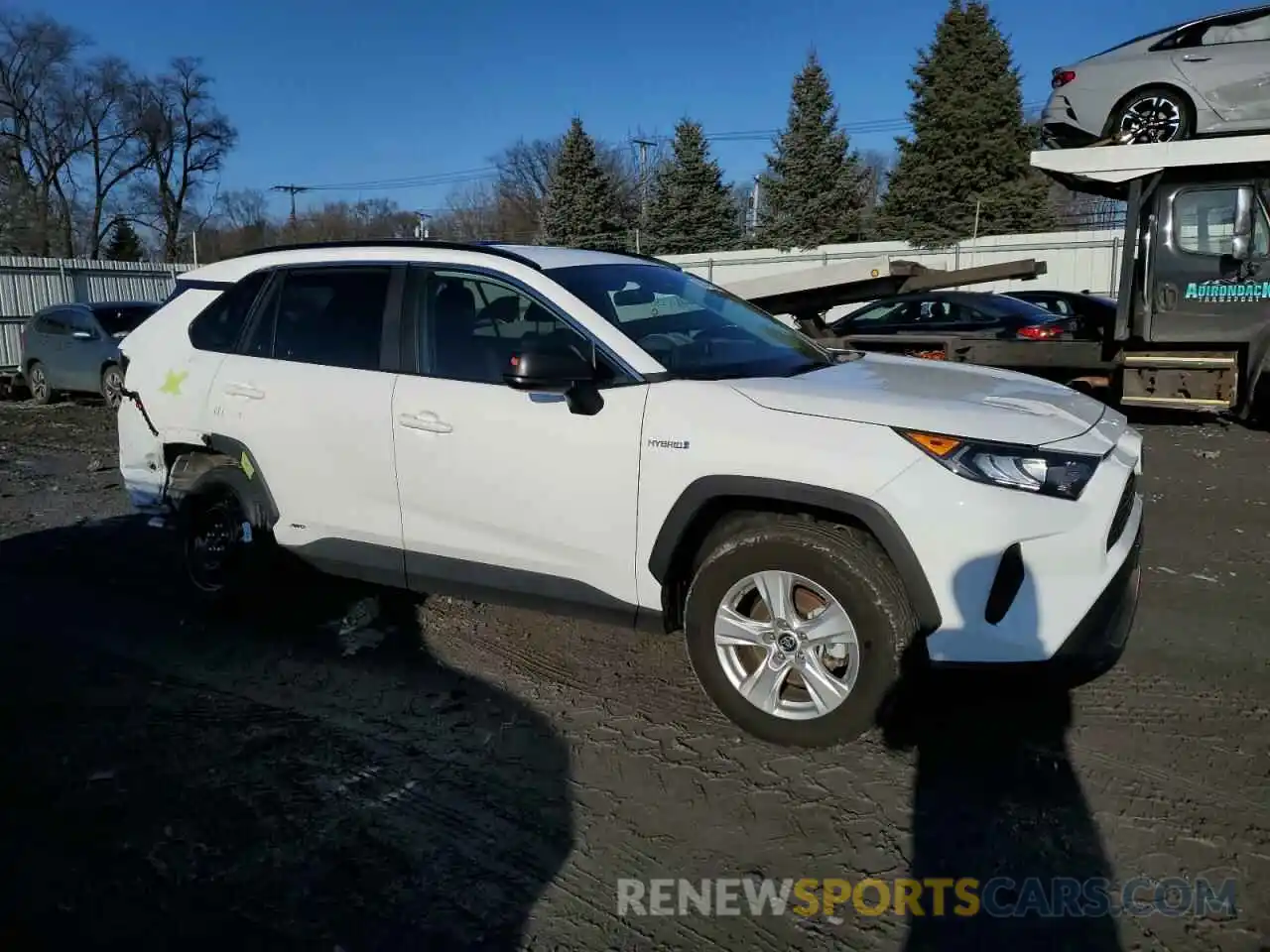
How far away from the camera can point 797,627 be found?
3529mm

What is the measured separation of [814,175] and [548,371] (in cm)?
3894

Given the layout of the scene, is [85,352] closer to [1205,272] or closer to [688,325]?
[688,325]

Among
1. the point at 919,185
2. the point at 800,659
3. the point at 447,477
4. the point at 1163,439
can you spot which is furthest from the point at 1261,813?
the point at 919,185

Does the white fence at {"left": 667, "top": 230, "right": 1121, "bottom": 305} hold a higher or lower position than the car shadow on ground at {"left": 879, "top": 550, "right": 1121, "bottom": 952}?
higher

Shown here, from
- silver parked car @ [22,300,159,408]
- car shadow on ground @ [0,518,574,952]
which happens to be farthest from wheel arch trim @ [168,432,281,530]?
silver parked car @ [22,300,159,408]

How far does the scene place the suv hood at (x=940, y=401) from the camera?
332 centimetres

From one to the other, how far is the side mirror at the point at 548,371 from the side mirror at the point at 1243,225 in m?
7.53

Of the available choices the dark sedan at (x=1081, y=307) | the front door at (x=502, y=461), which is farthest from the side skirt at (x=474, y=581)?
the dark sedan at (x=1081, y=307)

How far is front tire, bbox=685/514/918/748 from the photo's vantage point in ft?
11.0

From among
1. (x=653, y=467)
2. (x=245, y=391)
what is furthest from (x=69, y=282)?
(x=653, y=467)

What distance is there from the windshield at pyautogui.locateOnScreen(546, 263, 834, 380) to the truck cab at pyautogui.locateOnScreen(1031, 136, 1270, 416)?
18.5 feet

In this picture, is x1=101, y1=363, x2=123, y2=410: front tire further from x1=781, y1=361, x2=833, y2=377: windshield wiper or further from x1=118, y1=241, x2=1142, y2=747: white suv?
x1=781, y1=361, x2=833, y2=377: windshield wiper

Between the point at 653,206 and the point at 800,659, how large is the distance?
43.1 meters

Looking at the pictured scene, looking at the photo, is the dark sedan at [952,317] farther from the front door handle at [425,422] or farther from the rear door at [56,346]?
the rear door at [56,346]
